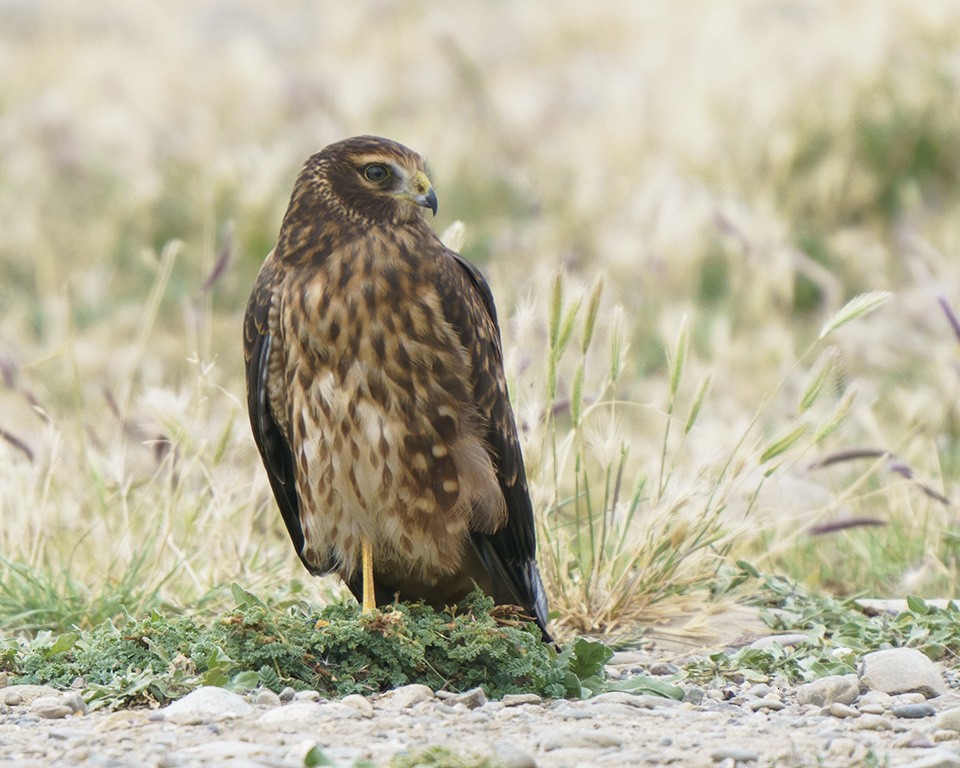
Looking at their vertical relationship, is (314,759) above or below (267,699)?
above

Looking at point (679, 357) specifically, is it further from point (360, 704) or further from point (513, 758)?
point (513, 758)

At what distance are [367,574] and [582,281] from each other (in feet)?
17.9

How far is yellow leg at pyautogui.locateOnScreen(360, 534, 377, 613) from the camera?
3912 mm

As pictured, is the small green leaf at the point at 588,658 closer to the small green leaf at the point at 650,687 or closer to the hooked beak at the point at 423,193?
the small green leaf at the point at 650,687

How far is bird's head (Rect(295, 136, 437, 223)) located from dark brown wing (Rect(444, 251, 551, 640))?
0.62 ft

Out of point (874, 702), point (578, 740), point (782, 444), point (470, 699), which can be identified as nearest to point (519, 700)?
point (470, 699)

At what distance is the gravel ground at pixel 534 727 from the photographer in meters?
2.94

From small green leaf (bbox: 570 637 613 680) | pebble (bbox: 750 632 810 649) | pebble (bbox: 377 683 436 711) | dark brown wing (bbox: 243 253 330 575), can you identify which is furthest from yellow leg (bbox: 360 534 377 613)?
pebble (bbox: 750 632 810 649)

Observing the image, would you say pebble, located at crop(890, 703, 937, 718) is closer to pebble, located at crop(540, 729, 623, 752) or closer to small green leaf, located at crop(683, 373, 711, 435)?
pebble, located at crop(540, 729, 623, 752)

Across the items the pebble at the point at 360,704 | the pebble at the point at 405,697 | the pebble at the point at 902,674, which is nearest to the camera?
the pebble at the point at 360,704

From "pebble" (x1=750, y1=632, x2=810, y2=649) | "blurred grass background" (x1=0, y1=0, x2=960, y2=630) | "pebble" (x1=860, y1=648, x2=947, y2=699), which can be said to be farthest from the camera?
"blurred grass background" (x1=0, y1=0, x2=960, y2=630)

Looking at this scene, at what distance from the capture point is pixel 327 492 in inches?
156

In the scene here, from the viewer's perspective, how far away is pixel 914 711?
3.40 m

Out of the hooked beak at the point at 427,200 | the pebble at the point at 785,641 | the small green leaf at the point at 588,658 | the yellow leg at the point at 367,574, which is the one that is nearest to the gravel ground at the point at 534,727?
the small green leaf at the point at 588,658
